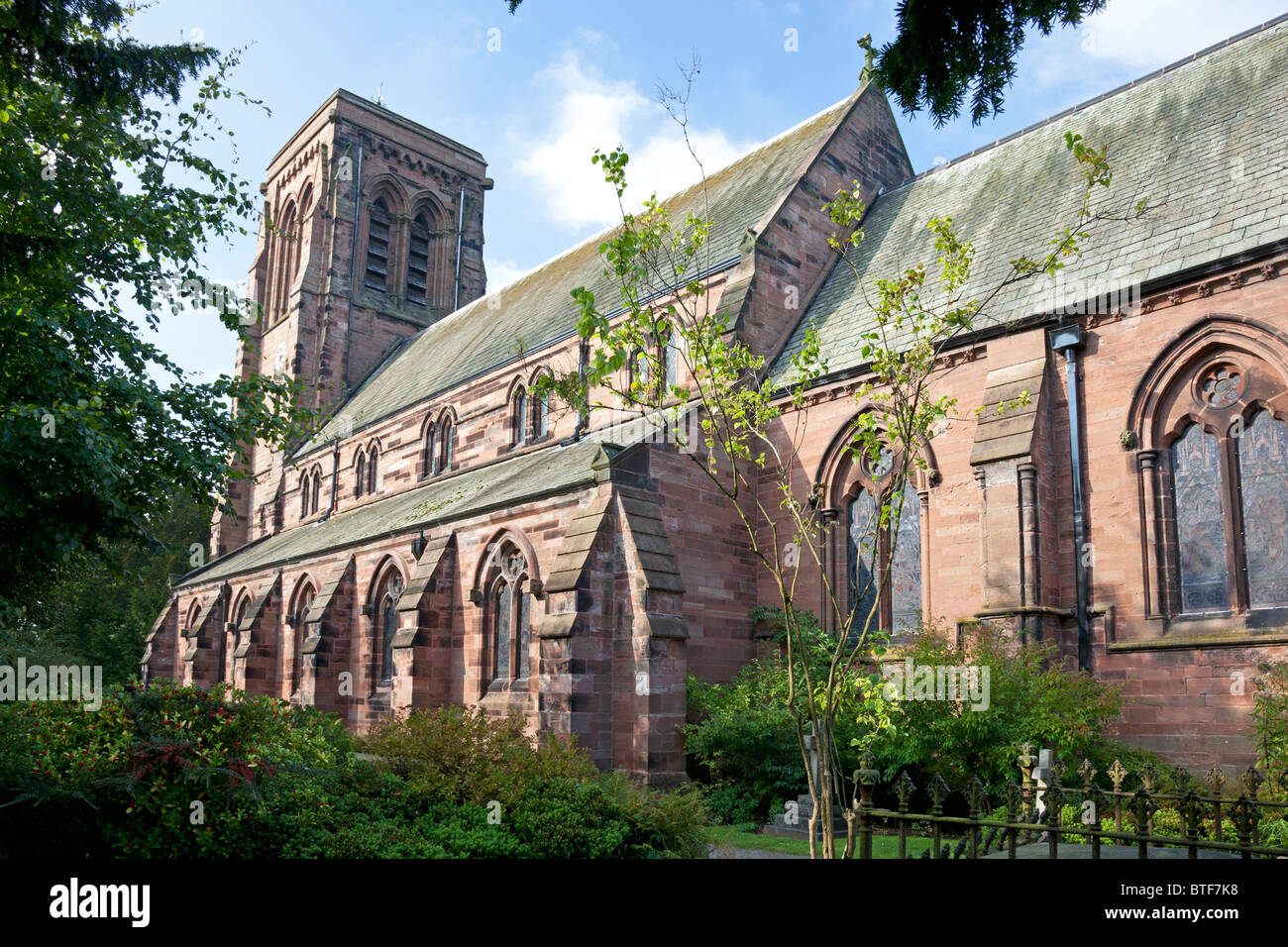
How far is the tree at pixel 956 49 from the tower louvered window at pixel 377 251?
41866 mm

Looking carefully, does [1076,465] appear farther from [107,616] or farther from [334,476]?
[107,616]

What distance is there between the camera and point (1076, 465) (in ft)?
48.2

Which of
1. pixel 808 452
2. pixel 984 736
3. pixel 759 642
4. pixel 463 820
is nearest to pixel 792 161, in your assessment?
pixel 808 452

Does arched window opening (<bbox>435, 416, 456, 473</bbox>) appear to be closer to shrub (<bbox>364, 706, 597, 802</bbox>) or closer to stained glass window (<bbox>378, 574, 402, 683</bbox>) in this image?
stained glass window (<bbox>378, 574, 402, 683</bbox>)

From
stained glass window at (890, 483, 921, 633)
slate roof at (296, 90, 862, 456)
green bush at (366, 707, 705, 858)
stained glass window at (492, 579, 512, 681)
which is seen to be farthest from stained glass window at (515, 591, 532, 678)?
stained glass window at (890, 483, 921, 633)

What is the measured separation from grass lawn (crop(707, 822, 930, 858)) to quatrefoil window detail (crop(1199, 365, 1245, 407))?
7.38 meters

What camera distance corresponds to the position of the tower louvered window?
44.3 m

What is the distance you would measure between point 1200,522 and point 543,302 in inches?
824

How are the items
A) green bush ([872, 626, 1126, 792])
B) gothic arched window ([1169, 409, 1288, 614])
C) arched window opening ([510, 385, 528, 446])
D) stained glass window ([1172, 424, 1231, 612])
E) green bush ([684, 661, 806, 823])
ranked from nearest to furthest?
green bush ([872, 626, 1126, 792])
gothic arched window ([1169, 409, 1288, 614])
stained glass window ([1172, 424, 1231, 612])
green bush ([684, 661, 806, 823])
arched window opening ([510, 385, 528, 446])

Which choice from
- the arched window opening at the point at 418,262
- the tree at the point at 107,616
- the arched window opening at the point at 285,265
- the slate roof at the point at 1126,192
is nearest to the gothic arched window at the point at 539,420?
the slate roof at the point at 1126,192

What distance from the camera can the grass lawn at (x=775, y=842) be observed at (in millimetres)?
11525

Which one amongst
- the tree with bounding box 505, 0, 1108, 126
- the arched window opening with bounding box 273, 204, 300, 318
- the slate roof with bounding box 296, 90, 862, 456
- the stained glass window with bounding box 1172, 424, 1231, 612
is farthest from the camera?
the arched window opening with bounding box 273, 204, 300, 318

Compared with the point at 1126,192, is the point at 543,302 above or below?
above

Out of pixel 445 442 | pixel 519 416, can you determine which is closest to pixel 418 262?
pixel 445 442
